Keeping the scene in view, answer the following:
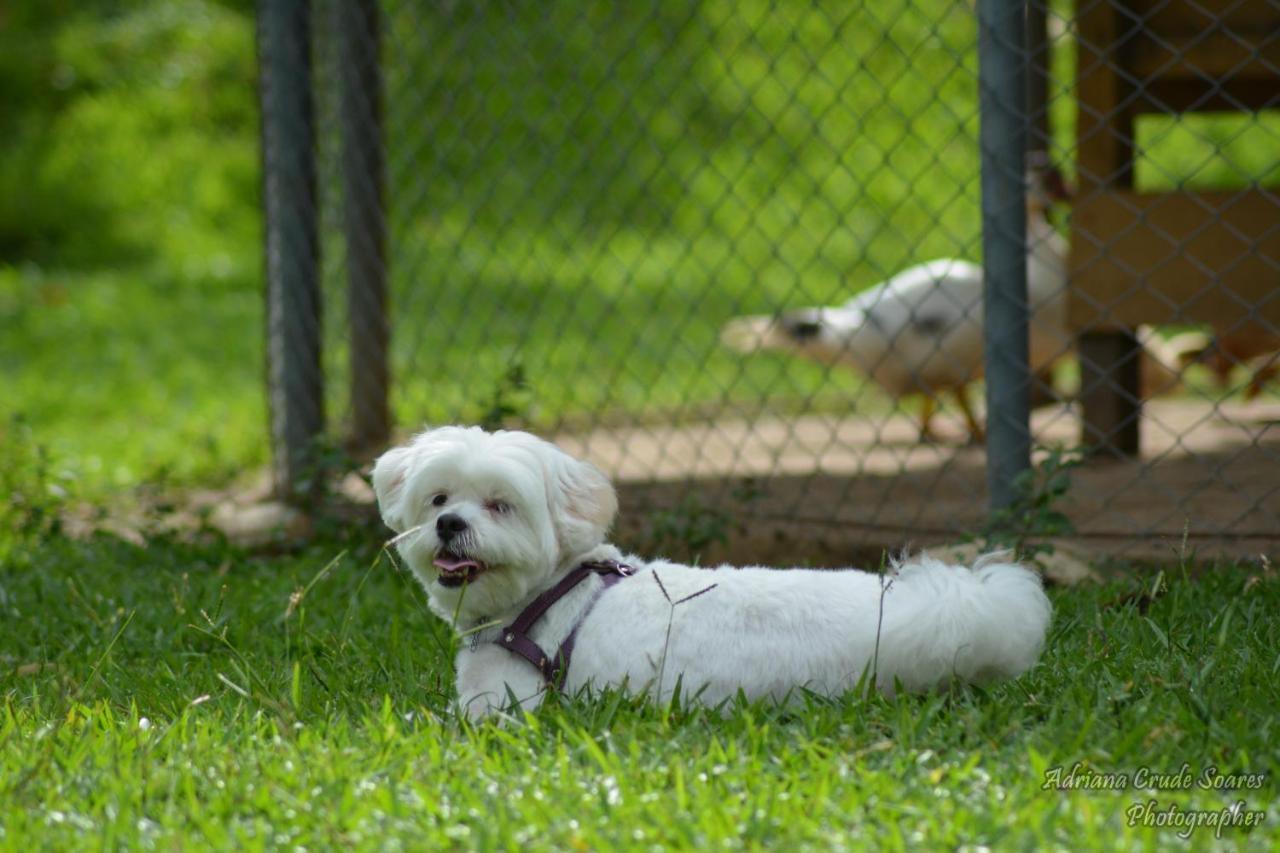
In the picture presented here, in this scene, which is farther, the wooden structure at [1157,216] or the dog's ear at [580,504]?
the wooden structure at [1157,216]

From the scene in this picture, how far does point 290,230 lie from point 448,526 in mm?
2795

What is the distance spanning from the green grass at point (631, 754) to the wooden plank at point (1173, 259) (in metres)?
1.48

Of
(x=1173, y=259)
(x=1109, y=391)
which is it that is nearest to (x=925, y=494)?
(x=1109, y=391)

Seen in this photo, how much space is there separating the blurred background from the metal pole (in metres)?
0.14

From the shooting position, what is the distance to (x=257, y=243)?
13078 millimetres

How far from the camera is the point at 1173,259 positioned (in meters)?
4.54

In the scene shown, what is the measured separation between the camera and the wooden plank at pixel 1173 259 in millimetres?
4477

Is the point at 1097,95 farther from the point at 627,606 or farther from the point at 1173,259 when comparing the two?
the point at 627,606

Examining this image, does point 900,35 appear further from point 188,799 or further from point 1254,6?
point 188,799

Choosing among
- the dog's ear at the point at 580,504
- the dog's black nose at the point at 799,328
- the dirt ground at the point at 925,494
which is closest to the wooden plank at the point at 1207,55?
the dirt ground at the point at 925,494

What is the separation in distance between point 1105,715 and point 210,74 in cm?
1333

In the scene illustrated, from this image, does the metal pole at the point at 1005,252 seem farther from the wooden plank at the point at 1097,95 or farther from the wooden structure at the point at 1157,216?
the wooden plank at the point at 1097,95

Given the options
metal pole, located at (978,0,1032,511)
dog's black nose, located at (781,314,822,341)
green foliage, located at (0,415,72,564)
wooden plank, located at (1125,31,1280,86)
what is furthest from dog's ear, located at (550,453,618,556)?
dog's black nose, located at (781,314,822,341)

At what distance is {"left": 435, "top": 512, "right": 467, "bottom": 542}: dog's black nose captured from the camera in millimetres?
2668
